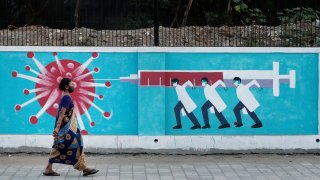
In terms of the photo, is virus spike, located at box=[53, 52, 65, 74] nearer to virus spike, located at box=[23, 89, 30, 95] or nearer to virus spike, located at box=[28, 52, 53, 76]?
virus spike, located at box=[28, 52, 53, 76]

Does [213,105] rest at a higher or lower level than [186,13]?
lower

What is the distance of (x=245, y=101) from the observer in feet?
39.2

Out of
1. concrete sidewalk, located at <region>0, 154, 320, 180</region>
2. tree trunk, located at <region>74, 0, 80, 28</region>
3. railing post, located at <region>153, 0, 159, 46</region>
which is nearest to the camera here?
concrete sidewalk, located at <region>0, 154, 320, 180</region>

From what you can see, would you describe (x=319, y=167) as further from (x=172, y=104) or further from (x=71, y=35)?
(x=71, y=35)

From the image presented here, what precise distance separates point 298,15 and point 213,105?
8.51 ft

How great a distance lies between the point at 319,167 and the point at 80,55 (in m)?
4.61

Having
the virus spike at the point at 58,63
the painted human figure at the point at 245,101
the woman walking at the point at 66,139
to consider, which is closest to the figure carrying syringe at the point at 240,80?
the painted human figure at the point at 245,101

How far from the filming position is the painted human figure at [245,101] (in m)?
11.9

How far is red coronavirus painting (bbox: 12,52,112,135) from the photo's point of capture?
11828 millimetres

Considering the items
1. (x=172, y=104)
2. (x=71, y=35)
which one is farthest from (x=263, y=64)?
(x=71, y=35)

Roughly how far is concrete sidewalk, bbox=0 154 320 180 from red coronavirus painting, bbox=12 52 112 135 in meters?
0.89

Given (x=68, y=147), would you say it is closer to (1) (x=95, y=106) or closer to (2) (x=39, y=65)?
(1) (x=95, y=106)

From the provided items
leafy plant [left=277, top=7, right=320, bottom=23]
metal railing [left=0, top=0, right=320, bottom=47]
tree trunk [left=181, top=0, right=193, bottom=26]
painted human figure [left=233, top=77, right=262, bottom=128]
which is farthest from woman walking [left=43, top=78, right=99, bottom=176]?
leafy plant [left=277, top=7, right=320, bottom=23]

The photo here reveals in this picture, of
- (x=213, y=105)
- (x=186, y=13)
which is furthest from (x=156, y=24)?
(x=213, y=105)
